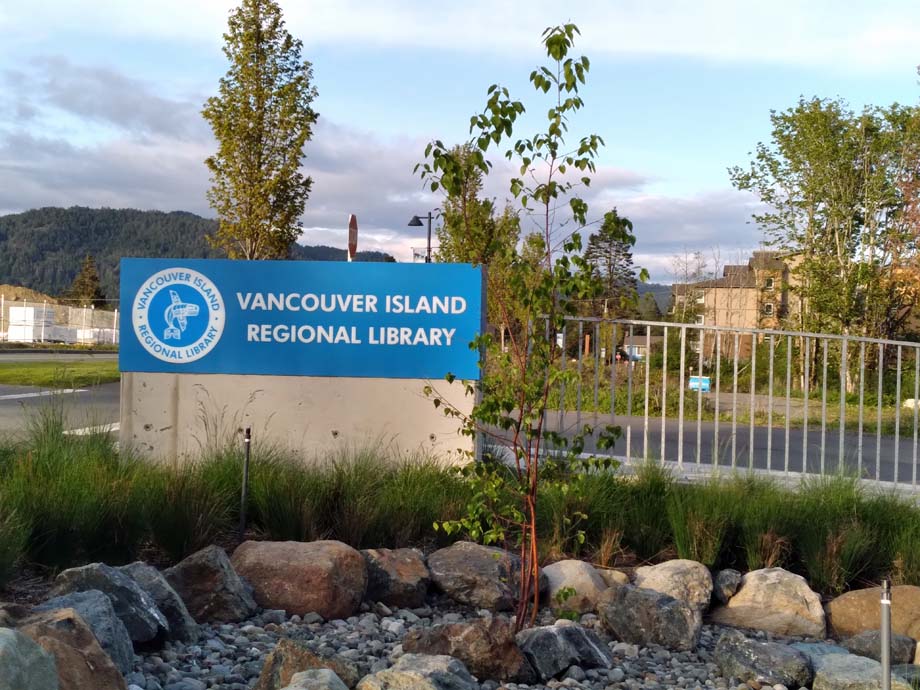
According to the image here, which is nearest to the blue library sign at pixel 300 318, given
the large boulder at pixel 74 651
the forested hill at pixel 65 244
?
the large boulder at pixel 74 651

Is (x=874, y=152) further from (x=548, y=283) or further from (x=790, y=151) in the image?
(x=548, y=283)

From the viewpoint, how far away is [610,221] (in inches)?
207

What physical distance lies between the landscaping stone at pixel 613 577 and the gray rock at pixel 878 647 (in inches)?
53.0

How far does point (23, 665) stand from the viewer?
10.8 feet

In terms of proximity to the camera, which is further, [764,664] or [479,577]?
[479,577]

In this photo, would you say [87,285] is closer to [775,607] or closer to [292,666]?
[775,607]

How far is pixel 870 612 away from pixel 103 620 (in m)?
4.33

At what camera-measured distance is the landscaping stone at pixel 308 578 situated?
561cm

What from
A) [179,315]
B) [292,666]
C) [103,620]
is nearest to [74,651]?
[103,620]

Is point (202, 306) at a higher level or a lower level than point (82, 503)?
higher

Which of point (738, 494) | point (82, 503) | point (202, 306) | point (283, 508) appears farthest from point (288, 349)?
point (738, 494)

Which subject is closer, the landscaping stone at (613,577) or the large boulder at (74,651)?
the large boulder at (74,651)

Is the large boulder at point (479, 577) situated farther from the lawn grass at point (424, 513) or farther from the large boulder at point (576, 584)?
the lawn grass at point (424, 513)

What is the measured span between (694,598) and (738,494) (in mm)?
1132
